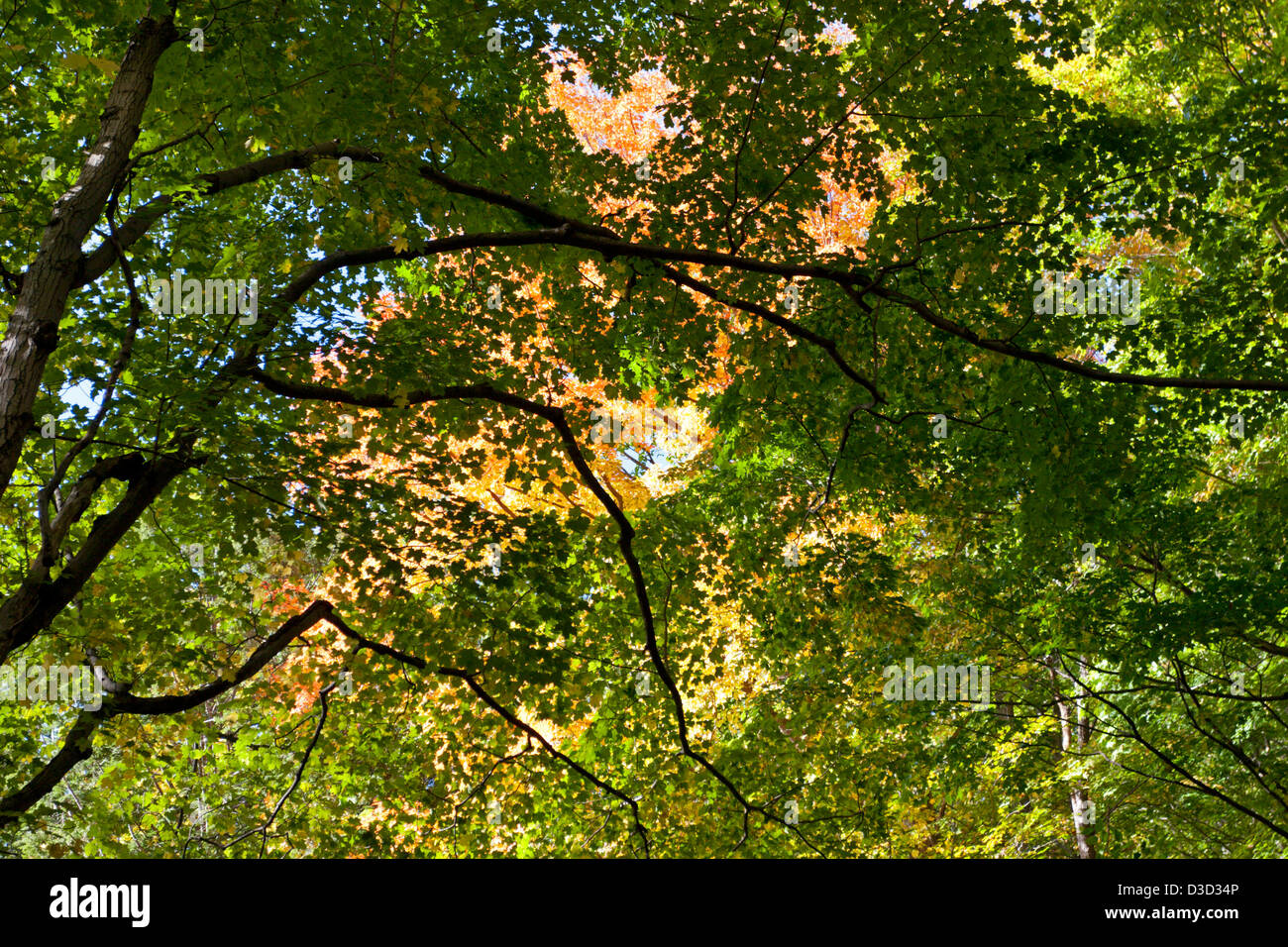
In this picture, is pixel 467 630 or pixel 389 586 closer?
pixel 389 586

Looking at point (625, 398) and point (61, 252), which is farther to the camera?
point (625, 398)

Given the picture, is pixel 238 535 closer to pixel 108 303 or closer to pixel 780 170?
pixel 108 303

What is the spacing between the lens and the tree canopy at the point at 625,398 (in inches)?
220

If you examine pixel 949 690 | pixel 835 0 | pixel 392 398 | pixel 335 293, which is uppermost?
pixel 835 0

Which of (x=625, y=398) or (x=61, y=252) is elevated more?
(x=625, y=398)

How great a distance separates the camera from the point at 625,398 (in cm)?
852

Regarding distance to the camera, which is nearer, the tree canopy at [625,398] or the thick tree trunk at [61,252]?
the thick tree trunk at [61,252]

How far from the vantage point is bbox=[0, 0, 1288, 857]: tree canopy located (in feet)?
18.3

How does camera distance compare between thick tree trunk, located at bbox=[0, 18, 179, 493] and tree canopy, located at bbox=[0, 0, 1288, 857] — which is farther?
tree canopy, located at bbox=[0, 0, 1288, 857]
